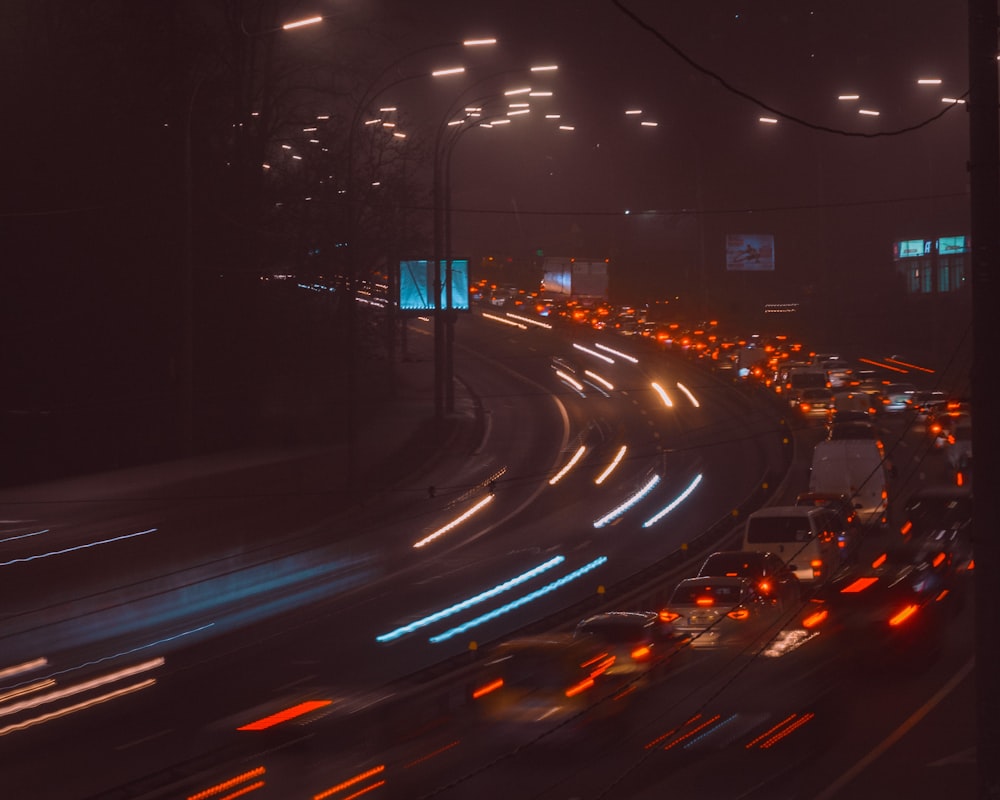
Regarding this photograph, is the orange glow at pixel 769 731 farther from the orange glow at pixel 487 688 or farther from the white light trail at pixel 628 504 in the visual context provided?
the white light trail at pixel 628 504

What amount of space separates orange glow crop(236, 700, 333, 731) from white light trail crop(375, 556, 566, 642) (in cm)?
533

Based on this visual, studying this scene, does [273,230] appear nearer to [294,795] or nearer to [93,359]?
[93,359]

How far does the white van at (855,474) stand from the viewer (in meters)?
30.7

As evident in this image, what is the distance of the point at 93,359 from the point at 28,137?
6.19 meters

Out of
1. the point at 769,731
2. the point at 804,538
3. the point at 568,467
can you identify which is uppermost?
the point at 568,467

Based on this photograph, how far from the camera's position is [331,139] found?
4725 cm

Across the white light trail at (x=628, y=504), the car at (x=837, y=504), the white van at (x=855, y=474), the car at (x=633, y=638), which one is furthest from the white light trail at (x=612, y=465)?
the car at (x=633, y=638)

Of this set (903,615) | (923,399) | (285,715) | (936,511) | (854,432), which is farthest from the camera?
(923,399)

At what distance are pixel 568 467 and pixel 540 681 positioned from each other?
24.6 meters

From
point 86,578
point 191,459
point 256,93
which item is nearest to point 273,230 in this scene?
point 256,93

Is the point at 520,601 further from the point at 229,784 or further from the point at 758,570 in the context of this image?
the point at 229,784

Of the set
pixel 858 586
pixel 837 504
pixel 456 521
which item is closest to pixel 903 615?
pixel 858 586

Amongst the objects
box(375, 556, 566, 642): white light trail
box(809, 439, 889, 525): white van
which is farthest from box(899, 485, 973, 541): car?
box(375, 556, 566, 642): white light trail

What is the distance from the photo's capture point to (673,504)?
34344 millimetres
